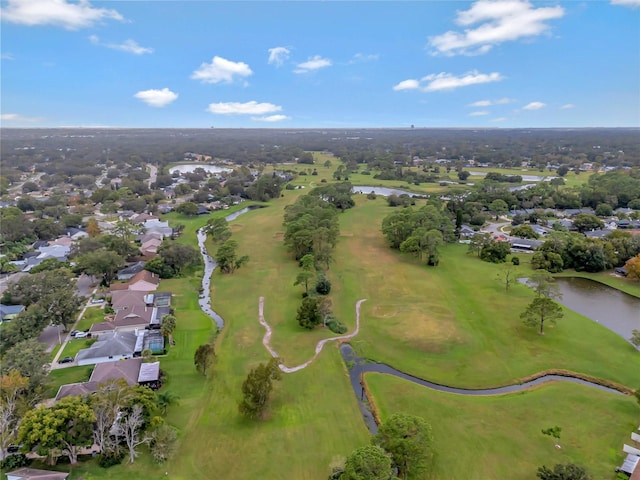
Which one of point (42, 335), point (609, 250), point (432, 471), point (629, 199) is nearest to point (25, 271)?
point (42, 335)

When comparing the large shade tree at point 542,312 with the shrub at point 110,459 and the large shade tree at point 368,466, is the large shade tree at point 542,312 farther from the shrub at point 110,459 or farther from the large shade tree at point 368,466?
the shrub at point 110,459

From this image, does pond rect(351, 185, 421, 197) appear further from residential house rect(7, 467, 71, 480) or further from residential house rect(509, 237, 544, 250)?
residential house rect(7, 467, 71, 480)

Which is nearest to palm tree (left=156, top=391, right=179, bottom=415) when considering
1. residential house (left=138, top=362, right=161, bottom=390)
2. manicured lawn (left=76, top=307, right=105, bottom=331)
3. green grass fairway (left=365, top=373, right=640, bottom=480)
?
residential house (left=138, top=362, right=161, bottom=390)

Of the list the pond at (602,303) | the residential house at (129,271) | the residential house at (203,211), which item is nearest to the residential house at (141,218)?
the residential house at (203,211)

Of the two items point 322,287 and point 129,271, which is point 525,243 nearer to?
point 322,287

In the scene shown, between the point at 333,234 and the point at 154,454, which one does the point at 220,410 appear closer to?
the point at 154,454
